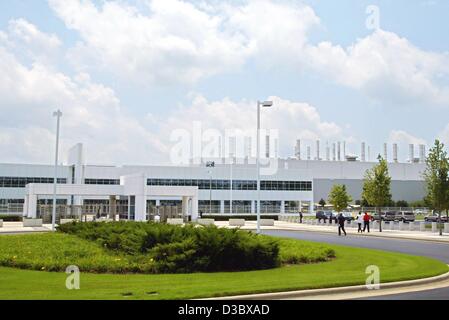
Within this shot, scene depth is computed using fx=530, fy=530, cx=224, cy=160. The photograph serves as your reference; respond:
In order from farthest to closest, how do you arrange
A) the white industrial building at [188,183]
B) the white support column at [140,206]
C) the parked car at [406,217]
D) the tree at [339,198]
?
the white industrial building at [188,183], the parked car at [406,217], the tree at [339,198], the white support column at [140,206]

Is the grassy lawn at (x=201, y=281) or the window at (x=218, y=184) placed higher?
the window at (x=218, y=184)

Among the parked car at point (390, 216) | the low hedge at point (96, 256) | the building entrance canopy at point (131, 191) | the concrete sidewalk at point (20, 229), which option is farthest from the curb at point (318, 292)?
the parked car at point (390, 216)

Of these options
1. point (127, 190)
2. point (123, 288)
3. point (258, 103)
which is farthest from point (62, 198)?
point (123, 288)

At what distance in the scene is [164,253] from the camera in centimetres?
1622

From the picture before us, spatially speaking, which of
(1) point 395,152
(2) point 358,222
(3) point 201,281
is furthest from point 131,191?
(1) point 395,152

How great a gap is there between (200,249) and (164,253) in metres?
1.11

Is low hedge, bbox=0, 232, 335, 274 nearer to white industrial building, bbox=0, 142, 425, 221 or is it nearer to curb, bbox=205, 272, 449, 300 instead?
curb, bbox=205, 272, 449, 300

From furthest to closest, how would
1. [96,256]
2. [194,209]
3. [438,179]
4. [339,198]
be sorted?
[339,198]
[194,209]
[438,179]
[96,256]

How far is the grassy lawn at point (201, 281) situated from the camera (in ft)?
37.7

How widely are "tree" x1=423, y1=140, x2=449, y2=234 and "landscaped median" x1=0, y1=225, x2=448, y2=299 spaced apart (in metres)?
19.1

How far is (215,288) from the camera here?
12.2m

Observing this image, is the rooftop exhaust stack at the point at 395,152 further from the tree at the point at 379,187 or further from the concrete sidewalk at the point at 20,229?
the concrete sidewalk at the point at 20,229

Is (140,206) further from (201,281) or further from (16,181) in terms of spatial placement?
(16,181)

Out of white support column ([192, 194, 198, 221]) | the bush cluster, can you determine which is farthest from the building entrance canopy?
the bush cluster
